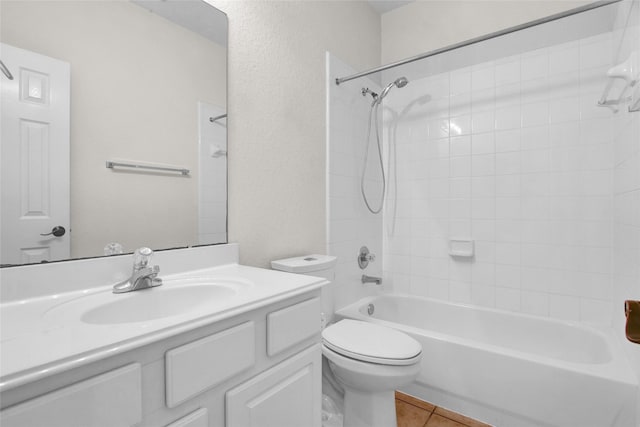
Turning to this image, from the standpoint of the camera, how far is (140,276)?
94 centimetres

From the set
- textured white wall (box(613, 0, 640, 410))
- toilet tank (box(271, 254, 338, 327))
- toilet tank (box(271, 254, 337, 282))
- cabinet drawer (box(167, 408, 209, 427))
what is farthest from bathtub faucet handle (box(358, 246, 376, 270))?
cabinet drawer (box(167, 408, 209, 427))

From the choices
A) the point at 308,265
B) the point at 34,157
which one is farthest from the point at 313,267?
the point at 34,157

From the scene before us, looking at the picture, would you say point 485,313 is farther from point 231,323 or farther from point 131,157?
point 131,157

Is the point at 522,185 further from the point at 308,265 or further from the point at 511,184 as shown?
the point at 308,265

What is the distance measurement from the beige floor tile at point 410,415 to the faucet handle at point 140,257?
1.41m

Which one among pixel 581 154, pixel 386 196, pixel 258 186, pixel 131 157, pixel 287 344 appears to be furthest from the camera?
pixel 386 196

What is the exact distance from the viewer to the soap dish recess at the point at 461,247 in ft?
6.95

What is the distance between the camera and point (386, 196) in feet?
8.17

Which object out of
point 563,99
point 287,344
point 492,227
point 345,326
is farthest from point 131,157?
point 563,99

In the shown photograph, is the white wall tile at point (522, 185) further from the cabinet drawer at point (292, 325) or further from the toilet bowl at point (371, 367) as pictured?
the cabinet drawer at point (292, 325)

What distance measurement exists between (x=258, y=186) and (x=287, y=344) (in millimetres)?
777

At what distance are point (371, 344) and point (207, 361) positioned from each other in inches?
33.4

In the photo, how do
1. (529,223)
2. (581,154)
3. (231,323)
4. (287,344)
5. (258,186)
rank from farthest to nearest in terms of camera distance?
1. (529,223)
2. (581,154)
3. (258,186)
4. (287,344)
5. (231,323)

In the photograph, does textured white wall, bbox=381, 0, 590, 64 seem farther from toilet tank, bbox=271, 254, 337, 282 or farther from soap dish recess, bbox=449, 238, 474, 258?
toilet tank, bbox=271, 254, 337, 282
